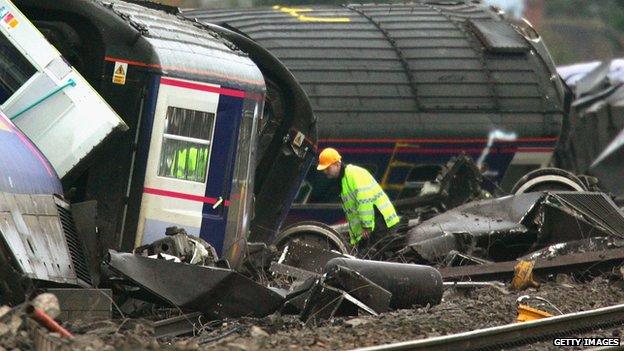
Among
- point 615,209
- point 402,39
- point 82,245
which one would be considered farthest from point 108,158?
Result: point 402,39

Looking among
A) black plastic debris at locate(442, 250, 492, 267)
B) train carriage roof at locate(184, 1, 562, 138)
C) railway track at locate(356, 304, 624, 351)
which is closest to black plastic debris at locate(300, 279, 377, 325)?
railway track at locate(356, 304, 624, 351)

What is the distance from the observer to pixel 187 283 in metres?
10.2

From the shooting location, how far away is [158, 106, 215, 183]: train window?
→ 39.8ft

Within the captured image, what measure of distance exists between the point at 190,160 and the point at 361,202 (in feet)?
12.0

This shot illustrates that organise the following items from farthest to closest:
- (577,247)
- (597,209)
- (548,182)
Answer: (548,182) → (597,209) → (577,247)

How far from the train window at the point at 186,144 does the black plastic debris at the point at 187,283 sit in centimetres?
198

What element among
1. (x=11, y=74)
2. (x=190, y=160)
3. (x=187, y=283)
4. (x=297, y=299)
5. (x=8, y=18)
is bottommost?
(x=297, y=299)

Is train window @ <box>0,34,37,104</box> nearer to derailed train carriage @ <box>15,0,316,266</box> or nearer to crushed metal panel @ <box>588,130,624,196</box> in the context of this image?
derailed train carriage @ <box>15,0,316,266</box>

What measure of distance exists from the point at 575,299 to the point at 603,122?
1260cm

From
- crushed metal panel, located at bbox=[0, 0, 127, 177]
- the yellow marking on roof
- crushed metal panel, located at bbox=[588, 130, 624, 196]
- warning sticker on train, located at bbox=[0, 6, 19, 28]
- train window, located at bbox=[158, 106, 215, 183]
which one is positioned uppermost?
warning sticker on train, located at bbox=[0, 6, 19, 28]

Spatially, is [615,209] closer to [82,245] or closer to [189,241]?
[189,241]

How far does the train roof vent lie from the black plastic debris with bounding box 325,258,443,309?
10.9 metres

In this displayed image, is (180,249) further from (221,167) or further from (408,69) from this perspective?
(408,69)

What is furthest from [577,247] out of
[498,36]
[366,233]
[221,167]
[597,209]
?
[498,36]
